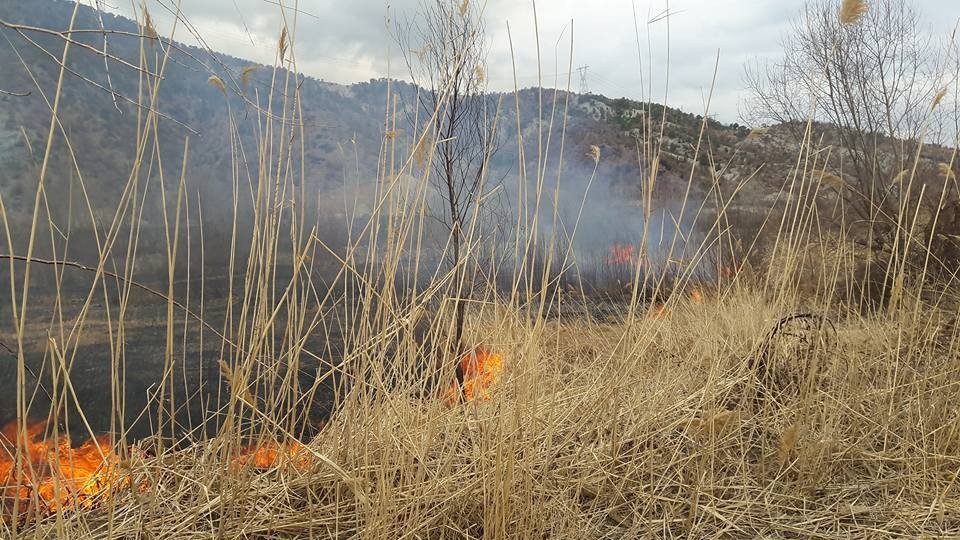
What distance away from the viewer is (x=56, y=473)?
96cm

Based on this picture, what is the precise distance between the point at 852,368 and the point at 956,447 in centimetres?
34

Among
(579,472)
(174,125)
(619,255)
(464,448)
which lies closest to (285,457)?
(464,448)

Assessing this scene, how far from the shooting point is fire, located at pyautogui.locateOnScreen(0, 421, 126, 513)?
3.26 feet

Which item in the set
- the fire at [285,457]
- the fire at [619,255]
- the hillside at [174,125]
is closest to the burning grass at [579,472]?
the fire at [285,457]

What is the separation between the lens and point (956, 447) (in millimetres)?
1771

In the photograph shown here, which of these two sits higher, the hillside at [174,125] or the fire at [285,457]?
the hillside at [174,125]

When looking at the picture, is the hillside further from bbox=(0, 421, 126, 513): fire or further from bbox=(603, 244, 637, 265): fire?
bbox=(603, 244, 637, 265): fire

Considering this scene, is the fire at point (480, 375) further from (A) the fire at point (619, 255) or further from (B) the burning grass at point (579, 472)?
(A) the fire at point (619, 255)

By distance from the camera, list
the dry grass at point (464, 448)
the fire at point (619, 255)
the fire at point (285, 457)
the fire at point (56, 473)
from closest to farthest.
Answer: the fire at point (56, 473) < the dry grass at point (464, 448) < the fire at point (285, 457) < the fire at point (619, 255)

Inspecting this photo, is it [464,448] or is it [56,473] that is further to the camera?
[464,448]

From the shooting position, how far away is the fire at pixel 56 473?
100cm

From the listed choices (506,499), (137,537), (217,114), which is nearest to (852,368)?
(506,499)

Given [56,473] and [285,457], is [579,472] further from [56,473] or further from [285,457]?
[56,473]

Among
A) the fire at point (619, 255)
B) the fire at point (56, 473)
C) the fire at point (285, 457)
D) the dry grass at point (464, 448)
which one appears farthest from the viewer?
the fire at point (619, 255)
